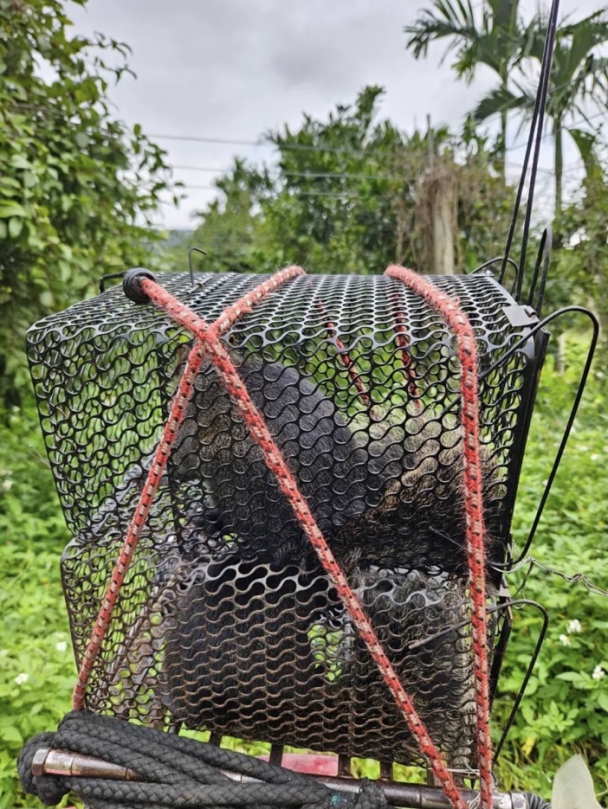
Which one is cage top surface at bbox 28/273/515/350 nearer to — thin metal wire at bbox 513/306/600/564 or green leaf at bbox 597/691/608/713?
thin metal wire at bbox 513/306/600/564

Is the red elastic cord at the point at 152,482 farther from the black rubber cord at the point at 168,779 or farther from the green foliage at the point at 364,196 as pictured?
the green foliage at the point at 364,196

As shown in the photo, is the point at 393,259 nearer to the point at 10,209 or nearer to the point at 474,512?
the point at 10,209

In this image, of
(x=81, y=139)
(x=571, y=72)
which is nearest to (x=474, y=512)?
(x=81, y=139)

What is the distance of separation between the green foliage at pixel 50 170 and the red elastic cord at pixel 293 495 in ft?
4.50

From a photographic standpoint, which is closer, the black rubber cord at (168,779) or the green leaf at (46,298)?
the black rubber cord at (168,779)

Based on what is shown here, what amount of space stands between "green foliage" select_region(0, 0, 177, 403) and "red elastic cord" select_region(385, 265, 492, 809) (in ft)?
4.95

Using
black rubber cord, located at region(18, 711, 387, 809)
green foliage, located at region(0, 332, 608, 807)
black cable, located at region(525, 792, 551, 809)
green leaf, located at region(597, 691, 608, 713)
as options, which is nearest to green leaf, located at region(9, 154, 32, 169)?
green foliage, located at region(0, 332, 608, 807)

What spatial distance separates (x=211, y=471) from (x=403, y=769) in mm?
975

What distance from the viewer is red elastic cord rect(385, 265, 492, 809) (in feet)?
1.39

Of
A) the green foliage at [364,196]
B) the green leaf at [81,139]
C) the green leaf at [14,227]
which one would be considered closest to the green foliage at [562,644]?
the green leaf at [14,227]

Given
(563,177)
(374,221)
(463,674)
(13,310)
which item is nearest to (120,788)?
(463,674)

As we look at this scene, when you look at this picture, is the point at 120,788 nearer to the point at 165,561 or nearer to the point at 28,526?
the point at 165,561

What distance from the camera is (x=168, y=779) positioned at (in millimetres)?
493

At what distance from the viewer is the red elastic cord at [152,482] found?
463mm
